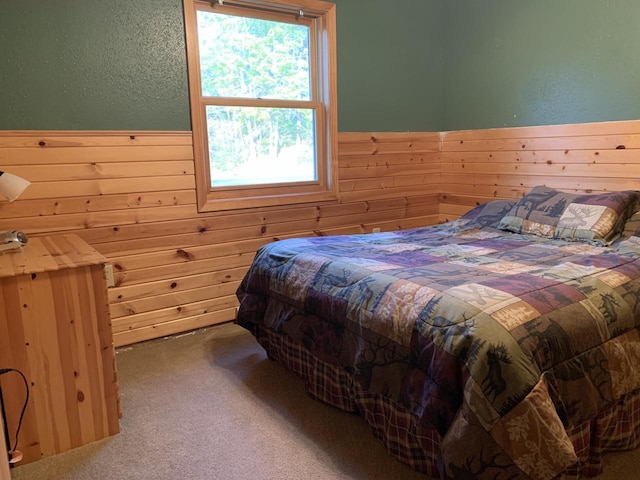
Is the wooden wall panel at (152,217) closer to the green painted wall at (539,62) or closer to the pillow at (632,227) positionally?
the green painted wall at (539,62)

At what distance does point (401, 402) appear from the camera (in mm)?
1656

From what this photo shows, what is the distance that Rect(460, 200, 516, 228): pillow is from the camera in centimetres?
307

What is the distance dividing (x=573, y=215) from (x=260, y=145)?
1.92 m

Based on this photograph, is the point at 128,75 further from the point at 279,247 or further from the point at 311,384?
the point at 311,384

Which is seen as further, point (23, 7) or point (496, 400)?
point (23, 7)

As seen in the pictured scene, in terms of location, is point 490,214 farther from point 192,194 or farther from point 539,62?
point 192,194

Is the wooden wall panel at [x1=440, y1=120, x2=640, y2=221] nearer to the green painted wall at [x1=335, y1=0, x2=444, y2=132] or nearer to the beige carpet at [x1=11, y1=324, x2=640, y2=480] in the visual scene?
the green painted wall at [x1=335, y1=0, x2=444, y2=132]

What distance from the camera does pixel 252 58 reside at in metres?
3.13

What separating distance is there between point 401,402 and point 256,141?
2.09 m

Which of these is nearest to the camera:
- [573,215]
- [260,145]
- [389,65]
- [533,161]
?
[573,215]

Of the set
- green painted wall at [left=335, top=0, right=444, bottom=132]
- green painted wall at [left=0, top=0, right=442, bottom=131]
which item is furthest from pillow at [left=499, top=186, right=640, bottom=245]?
green painted wall at [left=0, top=0, right=442, bottom=131]

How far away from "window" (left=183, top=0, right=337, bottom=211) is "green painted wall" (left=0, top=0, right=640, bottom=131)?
0.13 metres

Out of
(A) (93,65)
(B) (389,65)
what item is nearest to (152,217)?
(A) (93,65)

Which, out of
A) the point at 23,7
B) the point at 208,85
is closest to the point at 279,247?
the point at 208,85
